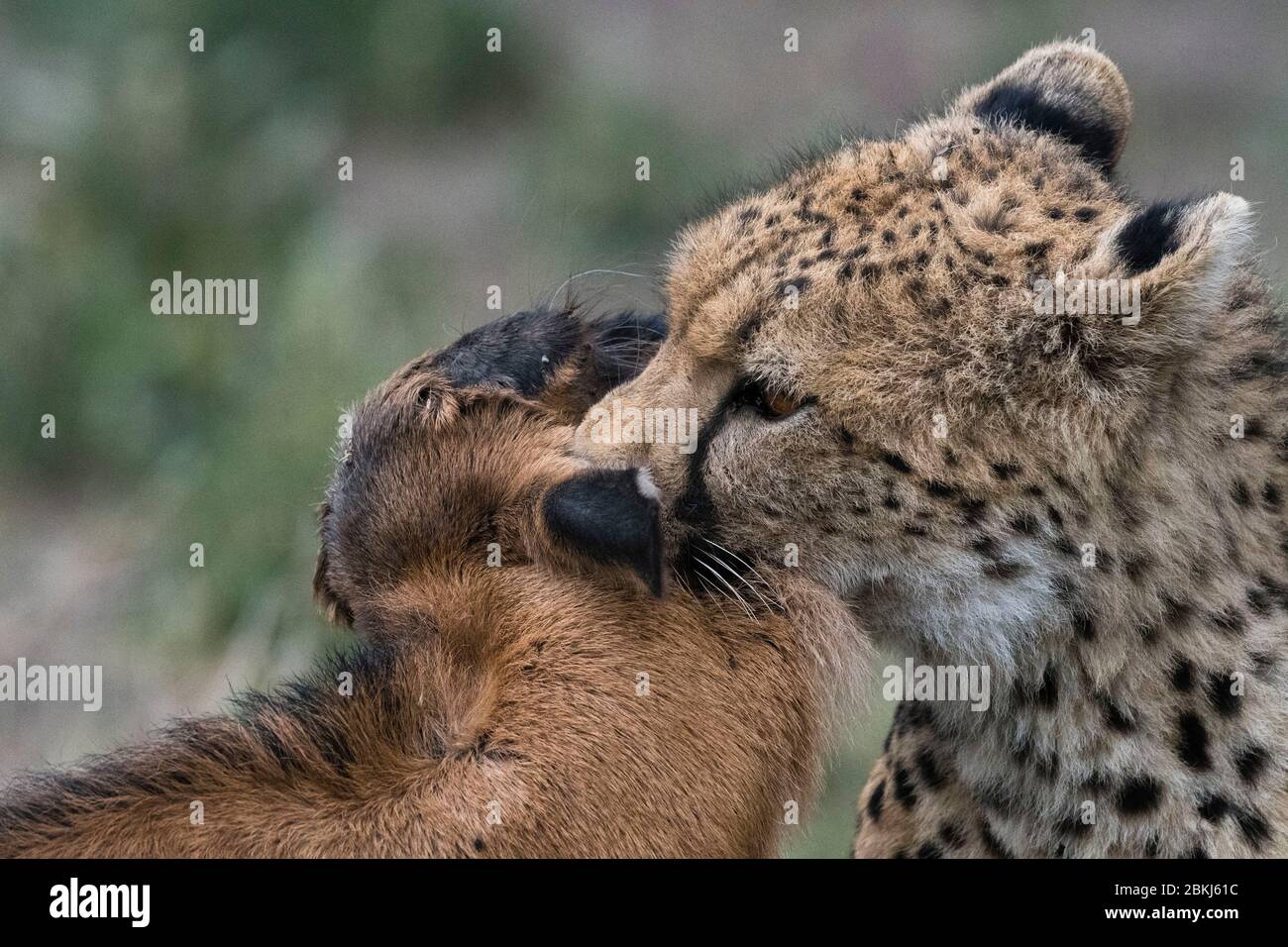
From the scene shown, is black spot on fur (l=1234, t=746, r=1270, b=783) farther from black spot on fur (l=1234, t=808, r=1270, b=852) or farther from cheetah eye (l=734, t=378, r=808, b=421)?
cheetah eye (l=734, t=378, r=808, b=421)

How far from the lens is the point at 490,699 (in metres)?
2.25

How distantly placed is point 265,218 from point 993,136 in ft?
13.5

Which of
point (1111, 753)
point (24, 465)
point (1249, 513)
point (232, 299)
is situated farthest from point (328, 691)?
point (24, 465)

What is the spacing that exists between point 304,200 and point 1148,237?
15.5 ft

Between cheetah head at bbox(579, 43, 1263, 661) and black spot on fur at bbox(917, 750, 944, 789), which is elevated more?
cheetah head at bbox(579, 43, 1263, 661)

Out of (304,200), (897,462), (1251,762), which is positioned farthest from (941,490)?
(304,200)

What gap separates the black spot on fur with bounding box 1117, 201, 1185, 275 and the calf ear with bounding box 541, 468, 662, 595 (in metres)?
0.80

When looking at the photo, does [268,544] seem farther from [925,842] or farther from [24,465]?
[925,842]

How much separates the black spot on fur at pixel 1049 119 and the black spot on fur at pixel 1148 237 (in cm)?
56

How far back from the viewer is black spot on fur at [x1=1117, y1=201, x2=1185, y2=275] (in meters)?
2.27

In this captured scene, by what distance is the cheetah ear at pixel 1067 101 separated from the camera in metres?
2.86

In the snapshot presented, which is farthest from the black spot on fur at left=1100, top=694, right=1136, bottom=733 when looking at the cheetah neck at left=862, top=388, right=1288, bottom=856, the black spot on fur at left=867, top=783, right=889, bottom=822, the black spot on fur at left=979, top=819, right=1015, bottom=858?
the black spot on fur at left=867, top=783, right=889, bottom=822

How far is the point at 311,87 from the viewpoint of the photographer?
7.39 metres

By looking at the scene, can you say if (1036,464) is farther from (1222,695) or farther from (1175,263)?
(1222,695)
